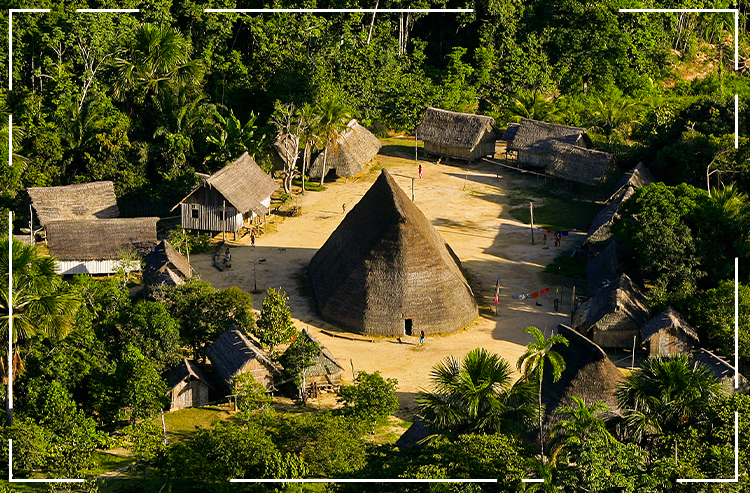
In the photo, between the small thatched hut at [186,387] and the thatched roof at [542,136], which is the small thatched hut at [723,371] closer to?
the small thatched hut at [186,387]

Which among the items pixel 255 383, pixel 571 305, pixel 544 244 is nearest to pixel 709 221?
pixel 571 305

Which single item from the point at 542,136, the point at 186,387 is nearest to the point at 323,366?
the point at 186,387

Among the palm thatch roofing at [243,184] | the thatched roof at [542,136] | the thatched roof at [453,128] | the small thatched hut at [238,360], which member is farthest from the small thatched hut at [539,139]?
the small thatched hut at [238,360]

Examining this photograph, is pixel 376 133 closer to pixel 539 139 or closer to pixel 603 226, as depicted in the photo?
pixel 539 139

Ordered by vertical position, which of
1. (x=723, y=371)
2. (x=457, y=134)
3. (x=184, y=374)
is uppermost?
(x=457, y=134)

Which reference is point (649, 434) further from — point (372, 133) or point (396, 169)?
point (372, 133)

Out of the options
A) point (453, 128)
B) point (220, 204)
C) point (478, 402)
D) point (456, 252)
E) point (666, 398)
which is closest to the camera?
point (478, 402)

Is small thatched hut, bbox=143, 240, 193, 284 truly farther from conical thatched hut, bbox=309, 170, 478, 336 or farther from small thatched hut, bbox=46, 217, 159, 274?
conical thatched hut, bbox=309, 170, 478, 336
